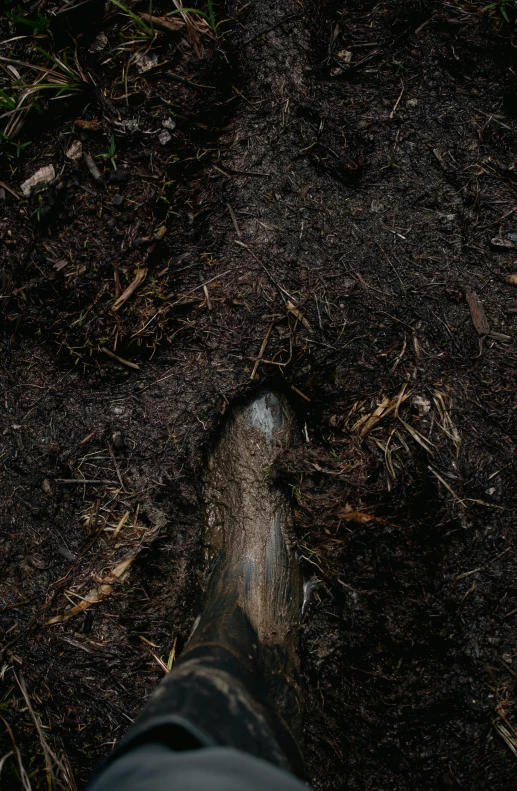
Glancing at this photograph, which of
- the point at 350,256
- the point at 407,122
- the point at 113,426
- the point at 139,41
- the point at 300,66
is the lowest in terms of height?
the point at 113,426

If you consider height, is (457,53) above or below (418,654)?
above

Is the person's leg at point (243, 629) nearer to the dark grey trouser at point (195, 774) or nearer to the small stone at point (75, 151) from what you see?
the dark grey trouser at point (195, 774)

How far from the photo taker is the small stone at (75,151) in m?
2.04

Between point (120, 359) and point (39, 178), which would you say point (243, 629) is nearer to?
point (120, 359)

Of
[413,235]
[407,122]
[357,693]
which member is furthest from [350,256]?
[357,693]

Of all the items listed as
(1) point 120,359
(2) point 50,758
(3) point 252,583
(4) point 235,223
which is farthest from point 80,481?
(4) point 235,223

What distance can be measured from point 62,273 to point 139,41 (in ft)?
3.03

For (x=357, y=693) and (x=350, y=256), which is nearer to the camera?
(x=357, y=693)

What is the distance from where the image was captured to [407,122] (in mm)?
2098

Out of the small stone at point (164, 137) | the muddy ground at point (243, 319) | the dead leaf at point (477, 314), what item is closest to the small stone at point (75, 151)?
the muddy ground at point (243, 319)

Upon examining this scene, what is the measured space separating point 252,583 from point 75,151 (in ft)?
5.88

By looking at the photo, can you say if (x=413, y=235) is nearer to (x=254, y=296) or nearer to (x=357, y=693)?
(x=254, y=296)

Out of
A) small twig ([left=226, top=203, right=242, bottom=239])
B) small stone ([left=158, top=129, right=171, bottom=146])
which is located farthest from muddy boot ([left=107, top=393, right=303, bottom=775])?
small stone ([left=158, top=129, right=171, bottom=146])

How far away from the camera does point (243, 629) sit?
1.83 metres
